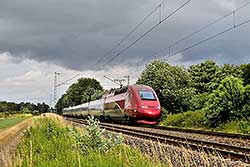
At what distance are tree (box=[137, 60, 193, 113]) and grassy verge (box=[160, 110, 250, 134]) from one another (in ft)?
33.6

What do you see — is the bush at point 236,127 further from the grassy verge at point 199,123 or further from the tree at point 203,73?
the tree at point 203,73

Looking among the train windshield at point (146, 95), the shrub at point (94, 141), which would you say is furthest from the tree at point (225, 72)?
the shrub at point (94, 141)

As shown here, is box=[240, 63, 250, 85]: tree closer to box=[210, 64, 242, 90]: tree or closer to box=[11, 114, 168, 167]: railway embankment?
box=[210, 64, 242, 90]: tree

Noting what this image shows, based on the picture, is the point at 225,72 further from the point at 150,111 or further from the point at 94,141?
the point at 94,141

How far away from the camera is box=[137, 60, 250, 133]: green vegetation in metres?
28.2

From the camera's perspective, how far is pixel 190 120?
1411 inches

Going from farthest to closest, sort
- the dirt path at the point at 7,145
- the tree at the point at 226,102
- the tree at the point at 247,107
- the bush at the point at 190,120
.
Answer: the bush at the point at 190,120 → the tree at the point at 226,102 → the tree at the point at 247,107 → the dirt path at the point at 7,145

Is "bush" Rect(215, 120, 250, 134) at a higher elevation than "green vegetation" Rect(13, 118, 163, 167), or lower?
higher

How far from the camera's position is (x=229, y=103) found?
93.1 feet

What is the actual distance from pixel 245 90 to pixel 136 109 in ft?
31.6

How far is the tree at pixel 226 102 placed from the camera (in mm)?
28219

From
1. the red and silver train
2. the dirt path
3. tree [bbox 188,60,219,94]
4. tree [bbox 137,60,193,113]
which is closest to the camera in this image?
the dirt path

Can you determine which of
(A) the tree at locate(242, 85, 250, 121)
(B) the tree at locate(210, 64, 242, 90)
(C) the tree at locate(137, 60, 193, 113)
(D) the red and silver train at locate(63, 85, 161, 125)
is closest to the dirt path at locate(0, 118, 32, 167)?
(D) the red and silver train at locate(63, 85, 161, 125)

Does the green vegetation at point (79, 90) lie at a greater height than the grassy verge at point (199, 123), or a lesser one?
greater
